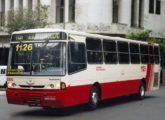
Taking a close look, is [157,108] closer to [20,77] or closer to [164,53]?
[20,77]

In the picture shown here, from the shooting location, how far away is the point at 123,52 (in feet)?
56.0

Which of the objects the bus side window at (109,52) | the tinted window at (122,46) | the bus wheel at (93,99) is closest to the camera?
the bus wheel at (93,99)

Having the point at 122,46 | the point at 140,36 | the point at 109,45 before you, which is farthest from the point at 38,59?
the point at 140,36

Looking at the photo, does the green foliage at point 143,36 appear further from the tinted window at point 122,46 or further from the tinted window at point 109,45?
the tinted window at point 109,45

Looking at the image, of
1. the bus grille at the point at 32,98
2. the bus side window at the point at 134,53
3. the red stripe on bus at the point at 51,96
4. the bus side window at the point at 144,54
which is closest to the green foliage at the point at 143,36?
the bus side window at the point at 144,54

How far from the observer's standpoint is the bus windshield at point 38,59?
1273 centimetres

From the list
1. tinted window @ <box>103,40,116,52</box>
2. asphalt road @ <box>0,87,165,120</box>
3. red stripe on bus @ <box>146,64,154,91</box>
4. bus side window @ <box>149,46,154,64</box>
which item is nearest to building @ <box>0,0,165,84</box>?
bus side window @ <box>149,46,154,64</box>

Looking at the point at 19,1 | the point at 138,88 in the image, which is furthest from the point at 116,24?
the point at 138,88

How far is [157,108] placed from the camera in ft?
49.8

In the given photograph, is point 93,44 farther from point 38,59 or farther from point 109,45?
point 38,59

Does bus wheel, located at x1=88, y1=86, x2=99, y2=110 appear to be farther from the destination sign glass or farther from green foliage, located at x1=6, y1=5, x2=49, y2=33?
green foliage, located at x1=6, y1=5, x2=49, y2=33

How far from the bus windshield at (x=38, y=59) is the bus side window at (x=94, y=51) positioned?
1642 mm

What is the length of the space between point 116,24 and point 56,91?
23.8m

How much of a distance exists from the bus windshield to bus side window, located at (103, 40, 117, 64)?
2.95 metres
